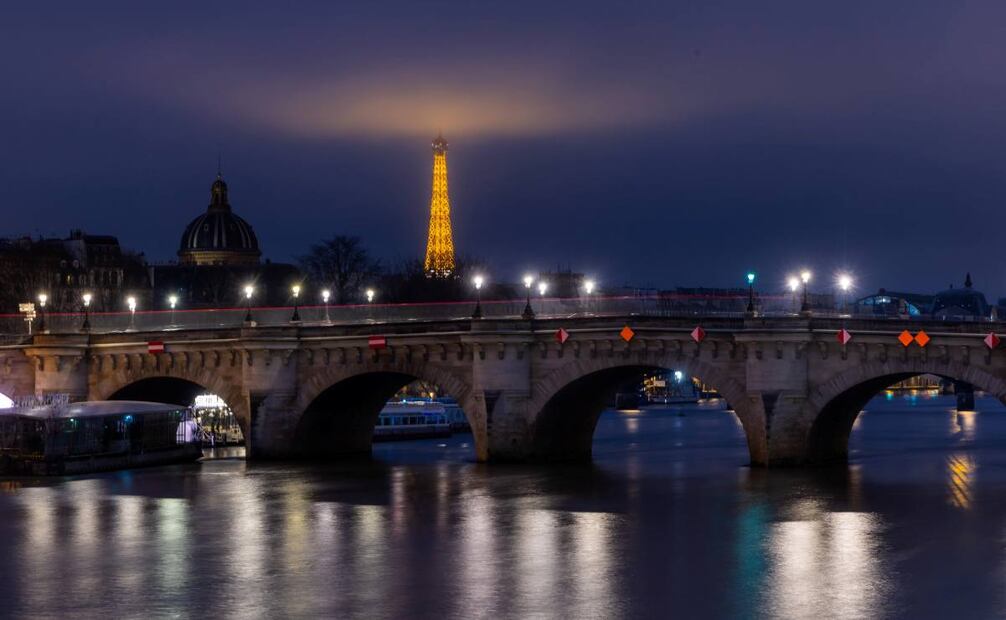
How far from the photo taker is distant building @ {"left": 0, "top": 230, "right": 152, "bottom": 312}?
139 meters

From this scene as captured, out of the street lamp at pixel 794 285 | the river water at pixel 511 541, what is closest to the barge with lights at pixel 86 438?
the river water at pixel 511 541

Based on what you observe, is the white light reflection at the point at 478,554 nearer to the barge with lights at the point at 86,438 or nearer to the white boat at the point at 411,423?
the barge with lights at the point at 86,438

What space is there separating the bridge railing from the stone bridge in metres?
1.35

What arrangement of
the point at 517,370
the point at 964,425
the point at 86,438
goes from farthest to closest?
the point at 964,425 → the point at 86,438 → the point at 517,370

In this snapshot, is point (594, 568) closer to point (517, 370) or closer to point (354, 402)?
point (517, 370)

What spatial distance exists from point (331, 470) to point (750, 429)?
57.9ft

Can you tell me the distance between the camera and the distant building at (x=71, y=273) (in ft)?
455

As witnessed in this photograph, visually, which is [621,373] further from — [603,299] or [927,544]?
[927,544]

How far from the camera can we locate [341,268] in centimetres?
14200

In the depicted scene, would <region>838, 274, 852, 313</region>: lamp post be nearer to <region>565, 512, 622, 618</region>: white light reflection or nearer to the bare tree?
<region>565, 512, 622, 618</region>: white light reflection

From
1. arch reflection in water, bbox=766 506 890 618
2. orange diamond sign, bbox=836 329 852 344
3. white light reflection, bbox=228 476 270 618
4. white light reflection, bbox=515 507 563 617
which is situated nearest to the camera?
arch reflection in water, bbox=766 506 890 618

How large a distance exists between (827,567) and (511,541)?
9.31 meters

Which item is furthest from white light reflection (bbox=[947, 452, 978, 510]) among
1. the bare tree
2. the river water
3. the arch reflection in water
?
the bare tree

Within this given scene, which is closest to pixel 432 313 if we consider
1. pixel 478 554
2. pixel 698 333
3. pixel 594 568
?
pixel 698 333
